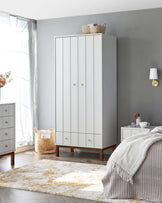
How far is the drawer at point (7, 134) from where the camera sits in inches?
200

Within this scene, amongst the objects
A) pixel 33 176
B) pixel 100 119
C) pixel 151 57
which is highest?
pixel 151 57

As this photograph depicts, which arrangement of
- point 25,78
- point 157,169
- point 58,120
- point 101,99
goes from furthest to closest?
point 25,78 < point 58,120 < point 101,99 < point 157,169

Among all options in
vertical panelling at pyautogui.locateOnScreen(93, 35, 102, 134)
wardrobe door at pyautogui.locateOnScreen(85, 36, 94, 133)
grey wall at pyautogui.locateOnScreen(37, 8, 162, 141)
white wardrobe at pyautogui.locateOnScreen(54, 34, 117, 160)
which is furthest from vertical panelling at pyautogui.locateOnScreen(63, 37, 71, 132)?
grey wall at pyautogui.locateOnScreen(37, 8, 162, 141)

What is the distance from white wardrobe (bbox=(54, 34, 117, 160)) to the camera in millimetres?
5484

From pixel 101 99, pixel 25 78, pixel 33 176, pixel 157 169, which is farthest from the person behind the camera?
pixel 25 78

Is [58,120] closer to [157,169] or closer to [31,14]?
[31,14]

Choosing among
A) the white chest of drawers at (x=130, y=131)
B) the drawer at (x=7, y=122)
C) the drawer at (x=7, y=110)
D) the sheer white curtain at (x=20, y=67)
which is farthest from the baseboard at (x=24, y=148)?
the white chest of drawers at (x=130, y=131)

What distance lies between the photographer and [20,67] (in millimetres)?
6309

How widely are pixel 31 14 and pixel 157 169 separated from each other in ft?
11.9

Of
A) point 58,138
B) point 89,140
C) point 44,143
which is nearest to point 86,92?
→ point 89,140

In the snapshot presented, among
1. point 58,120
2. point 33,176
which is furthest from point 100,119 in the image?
point 33,176

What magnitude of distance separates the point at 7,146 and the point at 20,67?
1697 mm

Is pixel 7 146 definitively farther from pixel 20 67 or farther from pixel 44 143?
pixel 20 67

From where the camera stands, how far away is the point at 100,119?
5477 millimetres
